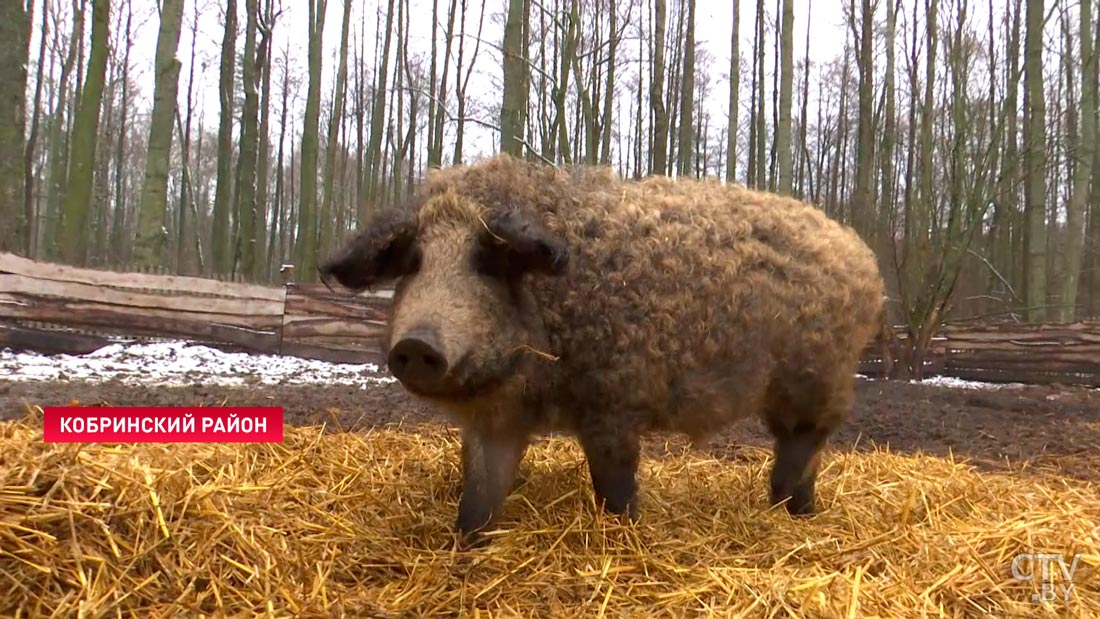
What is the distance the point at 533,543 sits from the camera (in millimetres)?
3061

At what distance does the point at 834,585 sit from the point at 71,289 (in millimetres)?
8272

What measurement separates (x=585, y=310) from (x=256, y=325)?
296 inches

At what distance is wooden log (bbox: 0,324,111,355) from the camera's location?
7430 mm

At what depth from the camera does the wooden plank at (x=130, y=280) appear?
310 inches

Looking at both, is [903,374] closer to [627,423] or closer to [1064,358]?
[1064,358]

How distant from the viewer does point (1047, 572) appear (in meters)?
2.83

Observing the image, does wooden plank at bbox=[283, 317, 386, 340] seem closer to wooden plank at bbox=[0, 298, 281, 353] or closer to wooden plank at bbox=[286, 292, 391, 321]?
wooden plank at bbox=[286, 292, 391, 321]

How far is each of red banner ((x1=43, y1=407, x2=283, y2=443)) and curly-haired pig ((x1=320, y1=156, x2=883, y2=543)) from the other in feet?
4.09

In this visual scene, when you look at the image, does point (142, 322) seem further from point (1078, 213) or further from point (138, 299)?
point (1078, 213)

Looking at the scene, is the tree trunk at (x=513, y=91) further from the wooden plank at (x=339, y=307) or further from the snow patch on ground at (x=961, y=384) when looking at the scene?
the snow patch on ground at (x=961, y=384)

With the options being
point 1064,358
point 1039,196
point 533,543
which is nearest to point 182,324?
point 533,543

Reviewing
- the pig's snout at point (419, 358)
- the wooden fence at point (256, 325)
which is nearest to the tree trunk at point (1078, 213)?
the wooden fence at point (256, 325)

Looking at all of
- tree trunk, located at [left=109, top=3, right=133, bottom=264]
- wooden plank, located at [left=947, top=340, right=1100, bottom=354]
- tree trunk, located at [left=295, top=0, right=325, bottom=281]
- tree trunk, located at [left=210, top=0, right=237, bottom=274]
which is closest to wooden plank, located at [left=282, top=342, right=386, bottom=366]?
tree trunk, located at [left=295, top=0, right=325, bottom=281]

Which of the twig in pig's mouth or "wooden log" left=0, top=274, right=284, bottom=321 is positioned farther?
"wooden log" left=0, top=274, right=284, bottom=321
